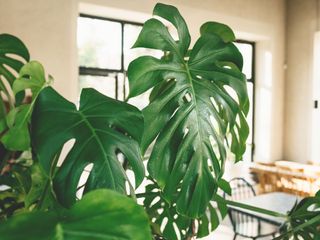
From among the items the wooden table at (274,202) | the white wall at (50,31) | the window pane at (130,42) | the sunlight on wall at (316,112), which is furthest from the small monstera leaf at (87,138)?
the sunlight on wall at (316,112)

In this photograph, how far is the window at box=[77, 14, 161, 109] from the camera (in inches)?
192

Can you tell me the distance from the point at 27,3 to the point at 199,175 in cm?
368

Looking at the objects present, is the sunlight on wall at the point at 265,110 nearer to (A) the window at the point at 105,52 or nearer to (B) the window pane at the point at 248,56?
(B) the window pane at the point at 248,56

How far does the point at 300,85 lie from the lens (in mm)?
6074

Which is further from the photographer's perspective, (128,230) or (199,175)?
(199,175)

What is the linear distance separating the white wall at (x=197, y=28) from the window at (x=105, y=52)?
0.80 ft

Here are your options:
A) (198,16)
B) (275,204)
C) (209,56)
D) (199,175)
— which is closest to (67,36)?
(198,16)

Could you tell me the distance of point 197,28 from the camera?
5273 mm

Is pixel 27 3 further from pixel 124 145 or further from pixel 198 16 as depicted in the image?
pixel 124 145

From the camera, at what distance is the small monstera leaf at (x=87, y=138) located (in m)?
0.67

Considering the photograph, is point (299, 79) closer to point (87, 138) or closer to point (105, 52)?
point (105, 52)

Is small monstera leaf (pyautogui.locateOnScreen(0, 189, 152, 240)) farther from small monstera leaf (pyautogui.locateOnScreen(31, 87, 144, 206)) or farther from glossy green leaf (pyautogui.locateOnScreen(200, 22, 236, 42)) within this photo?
glossy green leaf (pyautogui.locateOnScreen(200, 22, 236, 42))

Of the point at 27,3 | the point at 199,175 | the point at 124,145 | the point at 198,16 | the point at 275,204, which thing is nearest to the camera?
the point at 124,145

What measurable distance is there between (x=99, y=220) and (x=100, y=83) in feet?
15.3
